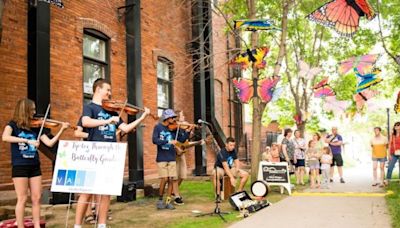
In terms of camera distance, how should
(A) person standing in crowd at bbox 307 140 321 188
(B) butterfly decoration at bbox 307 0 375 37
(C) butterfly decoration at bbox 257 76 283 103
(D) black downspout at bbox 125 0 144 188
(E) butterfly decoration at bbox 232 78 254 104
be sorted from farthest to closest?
(A) person standing in crowd at bbox 307 140 321 188 < (E) butterfly decoration at bbox 232 78 254 104 < (C) butterfly decoration at bbox 257 76 283 103 < (D) black downspout at bbox 125 0 144 188 < (B) butterfly decoration at bbox 307 0 375 37

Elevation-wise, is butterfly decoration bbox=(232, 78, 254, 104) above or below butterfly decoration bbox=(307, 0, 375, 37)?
below

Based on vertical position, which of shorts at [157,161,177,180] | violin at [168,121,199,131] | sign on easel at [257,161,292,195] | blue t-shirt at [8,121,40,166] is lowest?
sign on easel at [257,161,292,195]

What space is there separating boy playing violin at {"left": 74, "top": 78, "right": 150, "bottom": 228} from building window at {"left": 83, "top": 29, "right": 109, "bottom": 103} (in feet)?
16.9

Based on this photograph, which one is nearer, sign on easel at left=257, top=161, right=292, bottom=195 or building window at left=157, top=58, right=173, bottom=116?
sign on easel at left=257, top=161, right=292, bottom=195

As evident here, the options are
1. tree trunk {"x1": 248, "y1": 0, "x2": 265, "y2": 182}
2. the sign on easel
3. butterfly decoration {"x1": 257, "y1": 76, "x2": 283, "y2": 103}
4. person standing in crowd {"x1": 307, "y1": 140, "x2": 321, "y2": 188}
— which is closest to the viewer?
the sign on easel

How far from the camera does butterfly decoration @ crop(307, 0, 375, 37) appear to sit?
9992 millimetres

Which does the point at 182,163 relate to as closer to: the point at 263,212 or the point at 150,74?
the point at 263,212

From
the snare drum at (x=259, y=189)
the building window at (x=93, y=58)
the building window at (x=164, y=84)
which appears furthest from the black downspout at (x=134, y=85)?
the snare drum at (x=259, y=189)

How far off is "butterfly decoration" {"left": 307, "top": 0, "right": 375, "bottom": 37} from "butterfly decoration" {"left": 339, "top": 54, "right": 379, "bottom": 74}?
5.89ft

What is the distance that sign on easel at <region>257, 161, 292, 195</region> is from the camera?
10.6 metres

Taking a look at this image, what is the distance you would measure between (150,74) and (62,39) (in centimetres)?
401

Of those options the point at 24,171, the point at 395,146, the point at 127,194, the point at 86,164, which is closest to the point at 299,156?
the point at 395,146

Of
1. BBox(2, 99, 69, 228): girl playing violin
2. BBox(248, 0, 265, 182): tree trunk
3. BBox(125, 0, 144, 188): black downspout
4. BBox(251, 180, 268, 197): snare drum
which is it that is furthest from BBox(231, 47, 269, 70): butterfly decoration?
BBox(2, 99, 69, 228): girl playing violin

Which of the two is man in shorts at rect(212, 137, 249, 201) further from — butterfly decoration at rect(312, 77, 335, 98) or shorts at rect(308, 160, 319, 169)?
butterfly decoration at rect(312, 77, 335, 98)
